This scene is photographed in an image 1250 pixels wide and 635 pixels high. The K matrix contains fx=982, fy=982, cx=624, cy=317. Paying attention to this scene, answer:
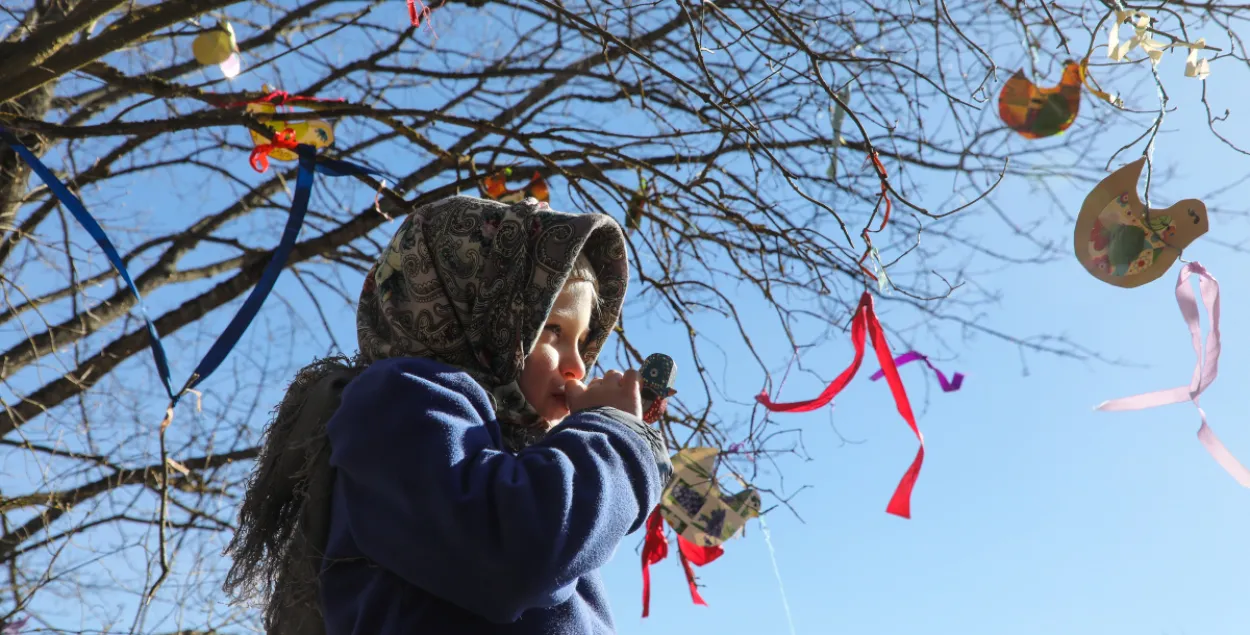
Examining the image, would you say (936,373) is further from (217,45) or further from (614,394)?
(217,45)

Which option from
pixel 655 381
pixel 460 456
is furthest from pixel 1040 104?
pixel 460 456

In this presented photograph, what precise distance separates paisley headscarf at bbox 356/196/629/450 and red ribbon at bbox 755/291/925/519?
71cm

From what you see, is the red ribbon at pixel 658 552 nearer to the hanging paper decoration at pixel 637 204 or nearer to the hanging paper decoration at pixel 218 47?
the hanging paper decoration at pixel 637 204

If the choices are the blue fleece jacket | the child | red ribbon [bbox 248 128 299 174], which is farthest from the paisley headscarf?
red ribbon [bbox 248 128 299 174]

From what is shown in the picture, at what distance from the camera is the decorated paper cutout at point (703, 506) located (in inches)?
88.2

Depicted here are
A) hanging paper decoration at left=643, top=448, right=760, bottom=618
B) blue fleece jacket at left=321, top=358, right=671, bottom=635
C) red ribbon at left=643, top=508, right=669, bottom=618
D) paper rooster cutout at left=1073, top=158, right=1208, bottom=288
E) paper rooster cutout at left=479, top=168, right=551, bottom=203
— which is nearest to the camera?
blue fleece jacket at left=321, top=358, right=671, bottom=635

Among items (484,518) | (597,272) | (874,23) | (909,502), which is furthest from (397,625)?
(874,23)

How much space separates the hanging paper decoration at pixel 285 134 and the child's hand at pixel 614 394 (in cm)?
139

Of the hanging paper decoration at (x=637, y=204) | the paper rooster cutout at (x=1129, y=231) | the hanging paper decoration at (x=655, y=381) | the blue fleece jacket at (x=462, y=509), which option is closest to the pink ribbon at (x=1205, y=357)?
the paper rooster cutout at (x=1129, y=231)

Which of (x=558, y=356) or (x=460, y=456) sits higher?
(x=558, y=356)

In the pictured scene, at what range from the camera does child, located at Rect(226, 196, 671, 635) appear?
1.12m

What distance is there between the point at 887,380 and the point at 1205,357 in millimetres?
540

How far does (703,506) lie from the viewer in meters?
2.29

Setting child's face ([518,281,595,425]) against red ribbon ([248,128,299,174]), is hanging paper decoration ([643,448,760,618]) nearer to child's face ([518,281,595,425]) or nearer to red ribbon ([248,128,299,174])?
child's face ([518,281,595,425])
